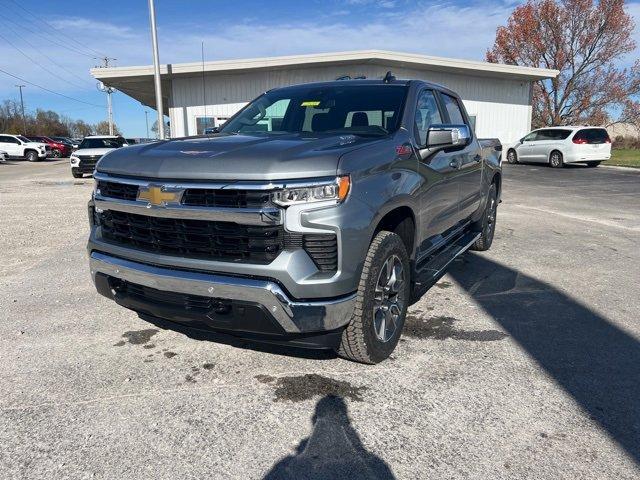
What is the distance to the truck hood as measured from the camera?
2.70 meters

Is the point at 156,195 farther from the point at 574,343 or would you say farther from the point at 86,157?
the point at 86,157

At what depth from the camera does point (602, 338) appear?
3.82 metres

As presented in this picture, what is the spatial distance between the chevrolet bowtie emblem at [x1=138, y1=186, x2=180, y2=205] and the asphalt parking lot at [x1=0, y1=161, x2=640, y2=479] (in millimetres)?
1132

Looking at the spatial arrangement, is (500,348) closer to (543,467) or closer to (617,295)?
(543,467)

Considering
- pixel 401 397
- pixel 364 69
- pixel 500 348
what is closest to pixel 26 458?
pixel 401 397

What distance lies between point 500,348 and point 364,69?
1940 centimetres

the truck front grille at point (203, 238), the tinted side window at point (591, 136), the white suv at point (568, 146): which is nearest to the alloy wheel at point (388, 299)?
the truck front grille at point (203, 238)

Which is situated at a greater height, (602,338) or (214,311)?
(214,311)

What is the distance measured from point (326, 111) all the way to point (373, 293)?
1.83 meters

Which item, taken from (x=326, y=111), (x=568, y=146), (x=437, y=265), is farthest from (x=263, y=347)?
(x=568, y=146)

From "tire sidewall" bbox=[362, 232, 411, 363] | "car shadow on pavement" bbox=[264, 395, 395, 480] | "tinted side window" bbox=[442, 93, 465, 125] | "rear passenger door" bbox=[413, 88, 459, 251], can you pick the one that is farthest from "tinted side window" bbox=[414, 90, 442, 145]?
"car shadow on pavement" bbox=[264, 395, 395, 480]

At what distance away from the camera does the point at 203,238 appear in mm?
2848

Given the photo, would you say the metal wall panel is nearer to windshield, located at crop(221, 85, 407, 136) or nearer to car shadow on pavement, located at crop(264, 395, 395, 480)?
windshield, located at crop(221, 85, 407, 136)

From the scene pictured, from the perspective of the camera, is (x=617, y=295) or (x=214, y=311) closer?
(x=214, y=311)
